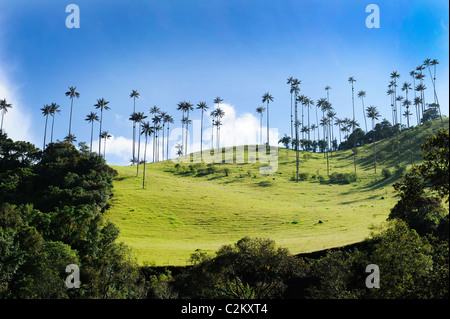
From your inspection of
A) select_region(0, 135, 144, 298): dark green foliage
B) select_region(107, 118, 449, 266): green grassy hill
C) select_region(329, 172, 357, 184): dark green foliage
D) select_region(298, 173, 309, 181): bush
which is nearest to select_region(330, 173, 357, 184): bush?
select_region(329, 172, 357, 184): dark green foliage

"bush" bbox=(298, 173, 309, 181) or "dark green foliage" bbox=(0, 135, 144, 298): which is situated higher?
"bush" bbox=(298, 173, 309, 181)

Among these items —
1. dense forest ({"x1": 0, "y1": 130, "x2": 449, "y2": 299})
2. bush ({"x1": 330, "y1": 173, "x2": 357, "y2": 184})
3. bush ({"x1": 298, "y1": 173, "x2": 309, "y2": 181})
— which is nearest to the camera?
dense forest ({"x1": 0, "y1": 130, "x2": 449, "y2": 299})

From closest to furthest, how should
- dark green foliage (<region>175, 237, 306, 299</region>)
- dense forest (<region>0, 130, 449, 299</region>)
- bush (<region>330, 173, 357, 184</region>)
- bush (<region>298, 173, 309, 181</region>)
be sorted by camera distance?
dense forest (<region>0, 130, 449, 299</region>), dark green foliage (<region>175, 237, 306, 299</region>), bush (<region>330, 173, 357, 184</region>), bush (<region>298, 173, 309, 181</region>)

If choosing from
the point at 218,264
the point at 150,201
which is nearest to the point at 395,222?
the point at 218,264

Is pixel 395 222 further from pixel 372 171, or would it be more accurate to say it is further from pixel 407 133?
pixel 407 133

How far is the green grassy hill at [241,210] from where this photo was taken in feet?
180

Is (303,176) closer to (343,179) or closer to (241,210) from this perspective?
(343,179)

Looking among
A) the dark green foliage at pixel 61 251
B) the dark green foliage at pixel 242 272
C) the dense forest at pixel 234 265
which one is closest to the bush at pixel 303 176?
the dense forest at pixel 234 265

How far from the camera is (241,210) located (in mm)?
78125

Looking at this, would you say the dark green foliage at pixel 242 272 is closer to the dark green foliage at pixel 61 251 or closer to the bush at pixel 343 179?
the dark green foliage at pixel 61 251

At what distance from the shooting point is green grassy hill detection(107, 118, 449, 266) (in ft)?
180

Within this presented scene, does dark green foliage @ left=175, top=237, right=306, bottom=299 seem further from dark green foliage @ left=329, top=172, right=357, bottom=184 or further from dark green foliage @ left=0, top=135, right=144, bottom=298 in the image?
dark green foliage @ left=329, top=172, right=357, bottom=184

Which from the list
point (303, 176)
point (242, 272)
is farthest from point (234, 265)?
point (303, 176)
